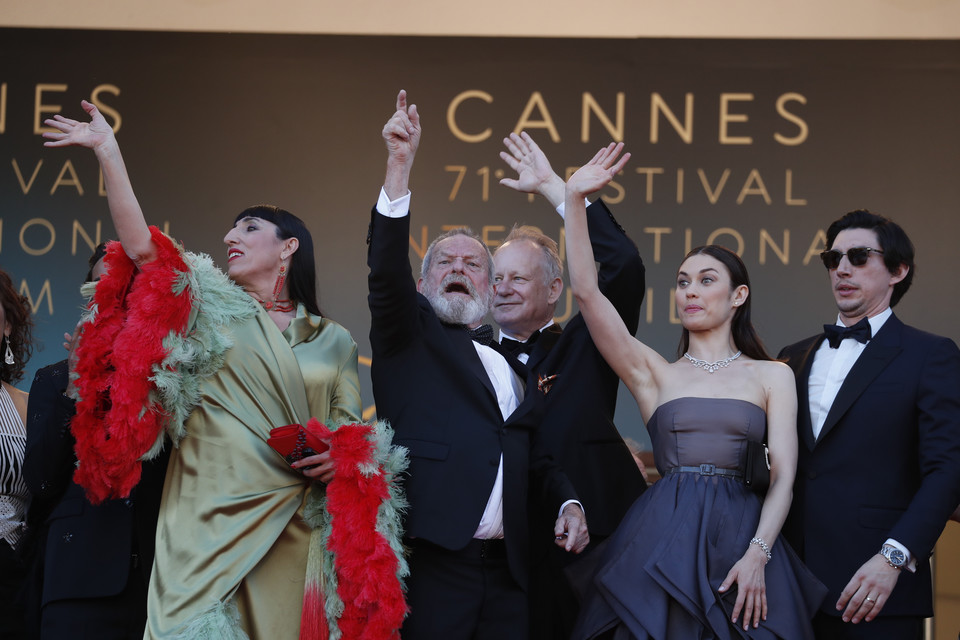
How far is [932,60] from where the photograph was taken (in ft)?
19.9

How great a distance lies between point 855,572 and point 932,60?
3.46m

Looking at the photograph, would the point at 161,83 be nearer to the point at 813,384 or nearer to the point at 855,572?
the point at 813,384

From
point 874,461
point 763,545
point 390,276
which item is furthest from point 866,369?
point 390,276

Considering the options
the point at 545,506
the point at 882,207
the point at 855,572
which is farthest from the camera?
the point at 882,207

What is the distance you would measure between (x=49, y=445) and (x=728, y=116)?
12.7ft

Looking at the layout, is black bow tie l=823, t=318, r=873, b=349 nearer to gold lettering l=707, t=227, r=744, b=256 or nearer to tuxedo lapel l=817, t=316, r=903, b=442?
tuxedo lapel l=817, t=316, r=903, b=442

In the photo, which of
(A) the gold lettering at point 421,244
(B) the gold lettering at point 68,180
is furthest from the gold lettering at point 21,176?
(A) the gold lettering at point 421,244

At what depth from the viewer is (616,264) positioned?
4.04 m

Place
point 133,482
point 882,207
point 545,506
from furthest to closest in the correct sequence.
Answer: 1. point 882,207
2. point 545,506
3. point 133,482

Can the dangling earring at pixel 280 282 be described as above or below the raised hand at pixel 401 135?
below

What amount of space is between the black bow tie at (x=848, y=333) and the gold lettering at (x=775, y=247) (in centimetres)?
214

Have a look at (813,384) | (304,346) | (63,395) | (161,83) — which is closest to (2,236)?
(161,83)

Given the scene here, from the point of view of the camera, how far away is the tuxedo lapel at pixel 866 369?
3.75 meters

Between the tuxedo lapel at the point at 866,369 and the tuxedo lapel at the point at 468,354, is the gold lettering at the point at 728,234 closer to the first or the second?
the tuxedo lapel at the point at 866,369
